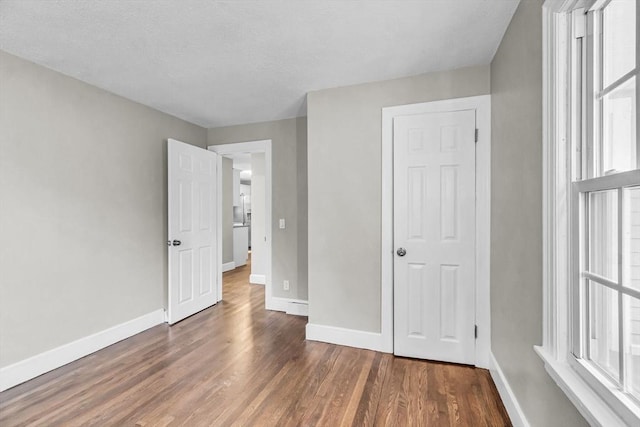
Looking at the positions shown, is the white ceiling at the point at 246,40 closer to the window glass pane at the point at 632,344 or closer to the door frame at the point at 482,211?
the door frame at the point at 482,211

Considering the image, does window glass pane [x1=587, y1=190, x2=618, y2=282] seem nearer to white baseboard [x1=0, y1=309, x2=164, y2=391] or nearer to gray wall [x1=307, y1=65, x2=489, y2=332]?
gray wall [x1=307, y1=65, x2=489, y2=332]

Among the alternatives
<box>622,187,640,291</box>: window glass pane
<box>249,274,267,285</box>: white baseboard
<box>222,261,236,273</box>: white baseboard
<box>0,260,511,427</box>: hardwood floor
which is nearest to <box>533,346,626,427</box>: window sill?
<box>622,187,640,291</box>: window glass pane

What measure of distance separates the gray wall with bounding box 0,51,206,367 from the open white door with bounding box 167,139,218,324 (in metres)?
0.18

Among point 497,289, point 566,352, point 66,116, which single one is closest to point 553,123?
point 566,352

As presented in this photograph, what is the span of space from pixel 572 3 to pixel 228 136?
3.71 m

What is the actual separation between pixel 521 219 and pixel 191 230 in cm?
336

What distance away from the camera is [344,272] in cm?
282

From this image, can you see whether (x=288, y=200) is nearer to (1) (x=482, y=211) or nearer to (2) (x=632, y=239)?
(1) (x=482, y=211)

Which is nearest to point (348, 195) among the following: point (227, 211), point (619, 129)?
point (619, 129)

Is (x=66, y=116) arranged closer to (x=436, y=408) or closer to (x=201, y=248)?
(x=201, y=248)

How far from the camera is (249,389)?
214 cm

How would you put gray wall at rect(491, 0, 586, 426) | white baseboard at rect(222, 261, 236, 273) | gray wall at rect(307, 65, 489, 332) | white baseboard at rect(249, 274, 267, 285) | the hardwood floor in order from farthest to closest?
white baseboard at rect(222, 261, 236, 273)
white baseboard at rect(249, 274, 267, 285)
gray wall at rect(307, 65, 489, 332)
the hardwood floor
gray wall at rect(491, 0, 586, 426)

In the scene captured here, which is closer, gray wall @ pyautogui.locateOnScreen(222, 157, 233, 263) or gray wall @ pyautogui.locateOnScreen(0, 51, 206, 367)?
gray wall @ pyautogui.locateOnScreen(0, 51, 206, 367)

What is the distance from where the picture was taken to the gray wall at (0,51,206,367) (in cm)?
220
